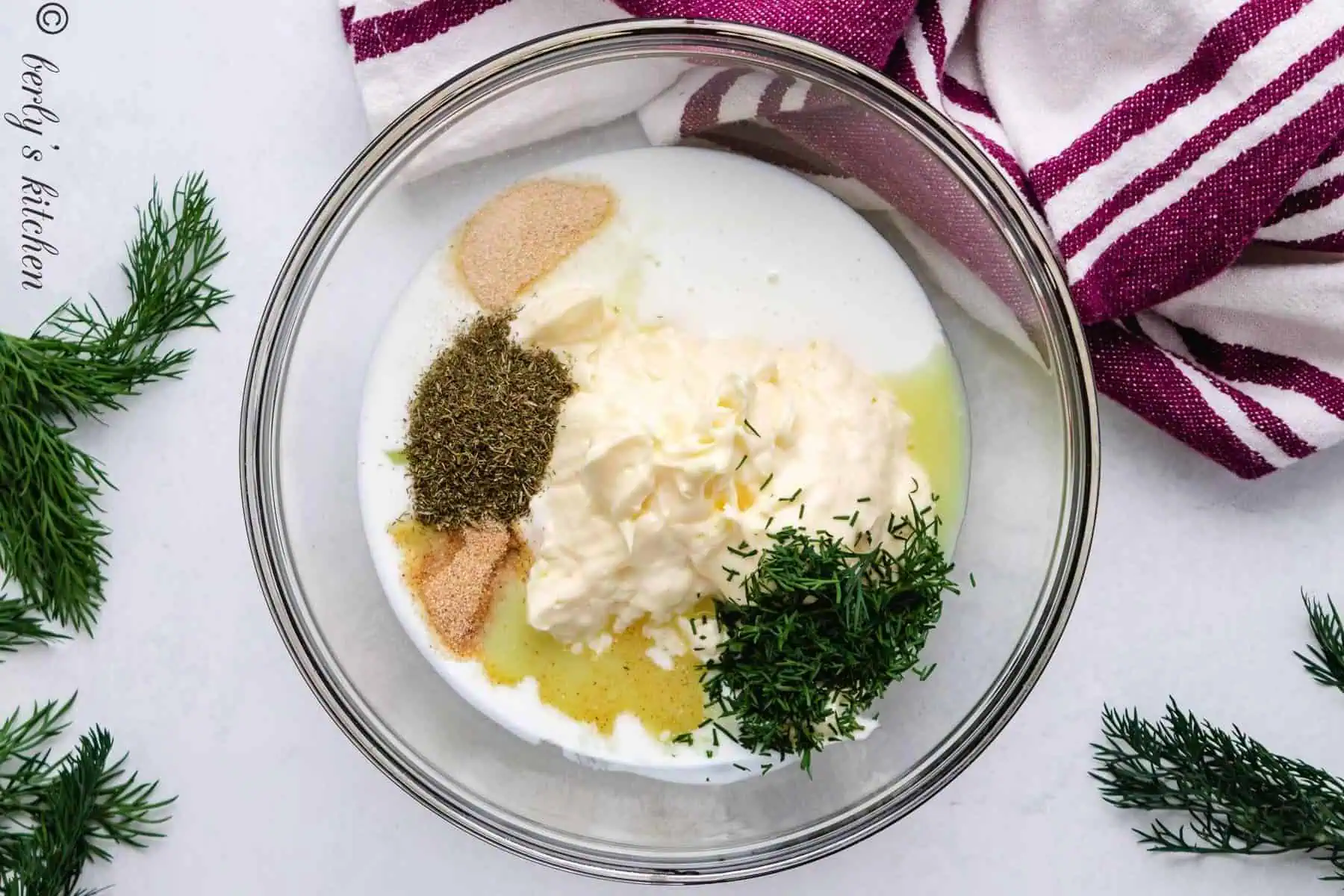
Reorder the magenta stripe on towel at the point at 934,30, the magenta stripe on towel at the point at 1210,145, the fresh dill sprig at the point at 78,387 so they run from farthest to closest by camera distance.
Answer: the fresh dill sprig at the point at 78,387
the magenta stripe on towel at the point at 934,30
the magenta stripe on towel at the point at 1210,145

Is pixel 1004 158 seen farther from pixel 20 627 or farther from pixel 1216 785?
pixel 20 627

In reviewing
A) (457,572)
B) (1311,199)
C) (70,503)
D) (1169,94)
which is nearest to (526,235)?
(457,572)

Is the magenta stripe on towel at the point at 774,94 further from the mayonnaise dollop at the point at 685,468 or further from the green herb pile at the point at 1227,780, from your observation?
the green herb pile at the point at 1227,780

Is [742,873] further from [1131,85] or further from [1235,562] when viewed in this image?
[1131,85]

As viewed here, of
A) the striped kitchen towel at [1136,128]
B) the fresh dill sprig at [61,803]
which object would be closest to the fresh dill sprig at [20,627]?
the fresh dill sprig at [61,803]

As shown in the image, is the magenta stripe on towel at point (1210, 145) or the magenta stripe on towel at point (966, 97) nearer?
the magenta stripe on towel at point (1210, 145)

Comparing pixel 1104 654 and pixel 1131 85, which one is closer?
pixel 1131 85

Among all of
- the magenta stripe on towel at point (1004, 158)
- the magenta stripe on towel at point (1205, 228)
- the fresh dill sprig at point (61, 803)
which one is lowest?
the fresh dill sprig at point (61, 803)

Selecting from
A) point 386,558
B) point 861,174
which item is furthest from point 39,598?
point 861,174
